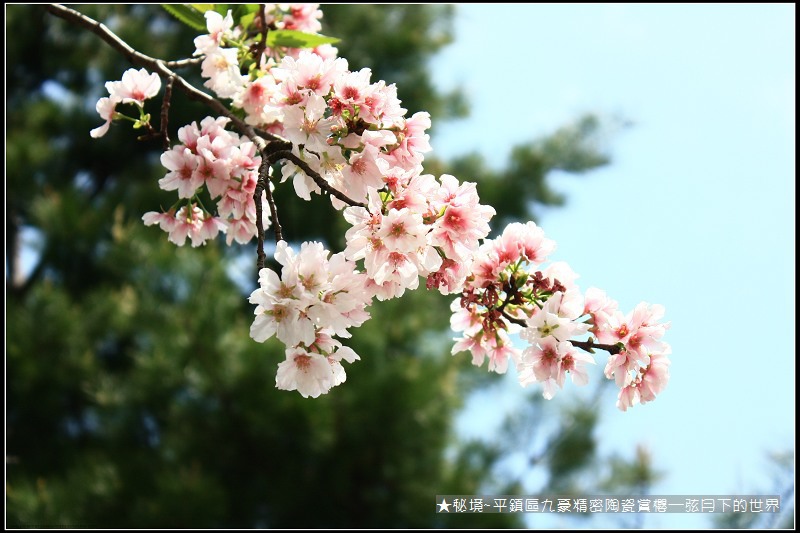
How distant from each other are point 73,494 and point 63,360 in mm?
620

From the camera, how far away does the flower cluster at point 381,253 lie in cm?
54

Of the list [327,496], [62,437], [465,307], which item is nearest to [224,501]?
[327,496]

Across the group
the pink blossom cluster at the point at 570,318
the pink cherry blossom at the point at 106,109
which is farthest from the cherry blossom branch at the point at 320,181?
the pink cherry blossom at the point at 106,109

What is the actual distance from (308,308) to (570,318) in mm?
211

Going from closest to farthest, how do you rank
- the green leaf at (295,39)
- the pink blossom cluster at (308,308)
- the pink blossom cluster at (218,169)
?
the pink blossom cluster at (308,308) < the pink blossom cluster at (218,169) < the green leaf at (295,39)

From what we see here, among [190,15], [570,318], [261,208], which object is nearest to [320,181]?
[261,208]

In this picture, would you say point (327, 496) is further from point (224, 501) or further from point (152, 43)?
point (152, 43)

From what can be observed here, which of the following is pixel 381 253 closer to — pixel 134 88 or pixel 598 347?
pixel 598 347

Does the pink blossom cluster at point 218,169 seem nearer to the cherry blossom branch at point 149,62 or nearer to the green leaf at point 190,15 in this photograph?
the cherry blossom branch at point 149,62

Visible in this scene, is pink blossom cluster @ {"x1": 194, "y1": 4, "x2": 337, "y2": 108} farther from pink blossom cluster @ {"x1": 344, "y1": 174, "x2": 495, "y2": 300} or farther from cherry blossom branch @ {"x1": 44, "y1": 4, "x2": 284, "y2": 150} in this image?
pink blossom cluster @ {"x1": 344, "y1": 174, "x2": 495, "y2": 300}

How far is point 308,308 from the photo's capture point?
525mm

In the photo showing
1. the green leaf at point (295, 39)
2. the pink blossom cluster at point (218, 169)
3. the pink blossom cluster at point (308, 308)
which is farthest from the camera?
the green leaf at point (295, 39)

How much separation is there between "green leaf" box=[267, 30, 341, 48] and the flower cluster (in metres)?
0.16

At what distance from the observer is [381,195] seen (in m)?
0.58
